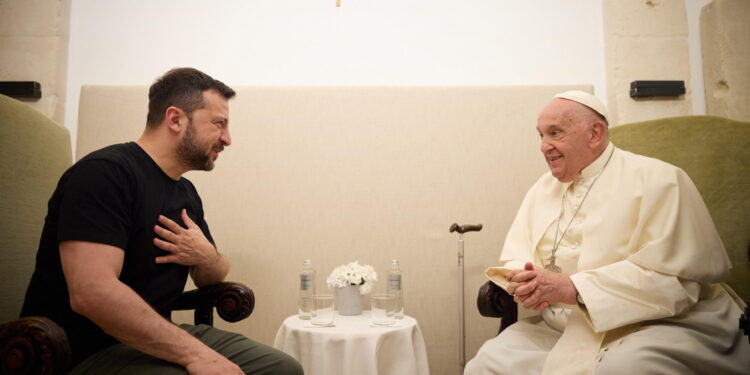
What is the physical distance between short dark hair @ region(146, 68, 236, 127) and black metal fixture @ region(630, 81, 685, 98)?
112 inches

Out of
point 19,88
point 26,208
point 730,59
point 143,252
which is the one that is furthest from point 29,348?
point 730,59

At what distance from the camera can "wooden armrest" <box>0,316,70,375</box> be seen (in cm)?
110

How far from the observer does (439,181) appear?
316 cm

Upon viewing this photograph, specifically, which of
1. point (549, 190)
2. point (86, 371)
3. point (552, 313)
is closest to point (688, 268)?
point (552, 313)

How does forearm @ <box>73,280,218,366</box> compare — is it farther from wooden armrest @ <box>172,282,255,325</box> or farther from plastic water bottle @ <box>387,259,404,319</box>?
plastic water bottle @ <box>387,259,404,319</box>

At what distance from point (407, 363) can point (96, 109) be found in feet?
8.42

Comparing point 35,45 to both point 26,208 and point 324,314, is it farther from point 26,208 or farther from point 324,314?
point 324,314

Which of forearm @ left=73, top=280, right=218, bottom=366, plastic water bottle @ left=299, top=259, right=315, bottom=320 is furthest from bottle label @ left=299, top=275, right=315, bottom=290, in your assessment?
forearm @ left=73, top=280, right=218, bottom=366

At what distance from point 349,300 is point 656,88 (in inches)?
99.0

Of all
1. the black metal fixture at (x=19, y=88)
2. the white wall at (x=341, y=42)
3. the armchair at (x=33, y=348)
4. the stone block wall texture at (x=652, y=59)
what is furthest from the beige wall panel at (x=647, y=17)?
the black metal fixture at (x=19, y=88)

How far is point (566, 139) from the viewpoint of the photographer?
208cm

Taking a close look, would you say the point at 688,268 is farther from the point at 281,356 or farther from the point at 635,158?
the point at 281,356

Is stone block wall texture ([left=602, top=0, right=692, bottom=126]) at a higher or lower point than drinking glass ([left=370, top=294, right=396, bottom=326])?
higher

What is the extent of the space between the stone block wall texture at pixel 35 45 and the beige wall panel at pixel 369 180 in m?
0.34
